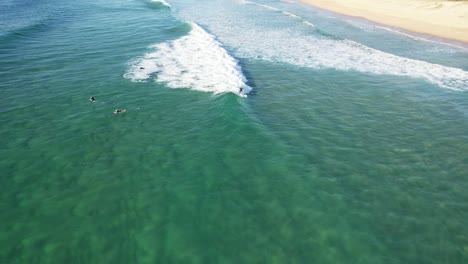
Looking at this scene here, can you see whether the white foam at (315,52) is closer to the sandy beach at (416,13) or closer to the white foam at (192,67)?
the white foam at (192,67)

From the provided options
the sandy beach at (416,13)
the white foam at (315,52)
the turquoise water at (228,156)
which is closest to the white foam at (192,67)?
the turquoise water at (228,156)

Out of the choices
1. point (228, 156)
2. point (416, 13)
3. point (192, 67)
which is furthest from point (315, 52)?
point (416, 13)

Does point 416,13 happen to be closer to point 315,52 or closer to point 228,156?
point 315,52

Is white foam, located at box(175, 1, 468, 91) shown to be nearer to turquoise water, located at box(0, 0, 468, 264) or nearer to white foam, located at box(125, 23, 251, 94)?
turquoise water, located at box(0, 0, 468, 264)

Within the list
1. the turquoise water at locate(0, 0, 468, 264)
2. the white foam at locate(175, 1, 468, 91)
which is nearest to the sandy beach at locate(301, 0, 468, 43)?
the turquoise water at locate(0, 0, 468, 264)

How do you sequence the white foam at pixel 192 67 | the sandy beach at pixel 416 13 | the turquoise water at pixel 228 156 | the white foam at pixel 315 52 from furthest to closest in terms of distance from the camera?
the sandy beach at pixel 416 13 < the white foam at pixel 315 52 < the white foam at pixel 192 67 < the turquoise water at pixel 228 156

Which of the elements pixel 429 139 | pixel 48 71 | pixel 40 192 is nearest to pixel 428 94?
pixel 429 139

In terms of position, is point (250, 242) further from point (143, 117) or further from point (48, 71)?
point (48, 71)
